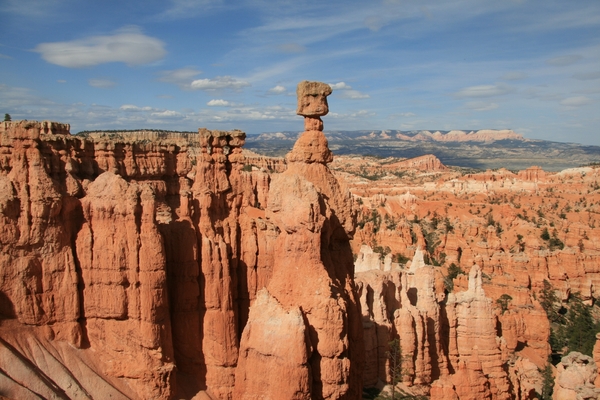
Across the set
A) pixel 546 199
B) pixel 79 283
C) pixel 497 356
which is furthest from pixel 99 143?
pixel 546 199

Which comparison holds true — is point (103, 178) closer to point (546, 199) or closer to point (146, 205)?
point (146, 205)

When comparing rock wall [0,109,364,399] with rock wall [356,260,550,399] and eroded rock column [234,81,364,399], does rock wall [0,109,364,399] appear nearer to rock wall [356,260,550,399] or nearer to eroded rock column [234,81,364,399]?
eroded rock column [234,81,364,399]

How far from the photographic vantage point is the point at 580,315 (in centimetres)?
3894

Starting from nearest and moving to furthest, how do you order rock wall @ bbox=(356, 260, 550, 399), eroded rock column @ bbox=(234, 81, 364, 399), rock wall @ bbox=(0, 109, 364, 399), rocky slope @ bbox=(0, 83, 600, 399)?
1. rock wall @ bbox=(0, 109, 364, 399)
2. rocky slope @ bbox=(0, 83, 600, 399)
3. eroded rock column @ bbox=(234, 81, 364, 399)
4. rock wall @ bbox=(356, 260, 550, 399)

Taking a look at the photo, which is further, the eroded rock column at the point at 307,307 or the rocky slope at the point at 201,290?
the eroded rock column at the point at 307,307

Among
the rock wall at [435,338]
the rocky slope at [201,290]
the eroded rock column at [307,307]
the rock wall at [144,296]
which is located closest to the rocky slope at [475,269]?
the rock wall at [435,338]

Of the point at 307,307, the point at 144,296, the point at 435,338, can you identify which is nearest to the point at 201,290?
the point at 144,296

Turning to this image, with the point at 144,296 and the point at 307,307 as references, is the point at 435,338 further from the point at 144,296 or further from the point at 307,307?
the point at 144,296

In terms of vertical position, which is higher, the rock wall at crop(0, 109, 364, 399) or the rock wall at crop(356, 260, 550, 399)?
the rock wall at crop(0, 109, 364, 399)

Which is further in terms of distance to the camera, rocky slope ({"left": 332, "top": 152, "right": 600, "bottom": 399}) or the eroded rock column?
rocky slope ({"left": 332, "top": 152, "right": 600, "bottom": 399})

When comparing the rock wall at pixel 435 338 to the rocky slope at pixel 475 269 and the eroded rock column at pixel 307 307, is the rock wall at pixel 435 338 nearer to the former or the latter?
the rocky slope at pixel 475 269

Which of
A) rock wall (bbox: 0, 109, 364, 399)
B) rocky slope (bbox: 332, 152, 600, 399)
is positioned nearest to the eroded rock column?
rock wall (bbox: 0, 109, 364, 399)

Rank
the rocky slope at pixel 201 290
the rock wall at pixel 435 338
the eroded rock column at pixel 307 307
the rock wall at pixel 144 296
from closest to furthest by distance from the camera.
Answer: the rock wall at pixel 144 296, the rocky slope at pixel 201 290, the eroded rock column at pixel 307 307, the rock wall at pixel 435 338

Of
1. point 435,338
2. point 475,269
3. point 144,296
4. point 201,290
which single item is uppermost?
point 144,296
